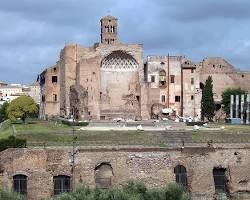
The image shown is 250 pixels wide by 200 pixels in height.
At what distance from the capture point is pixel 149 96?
77.3 metres

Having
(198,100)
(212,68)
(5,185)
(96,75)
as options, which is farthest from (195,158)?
(212,68)

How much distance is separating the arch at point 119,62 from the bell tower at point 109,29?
8.87 meters

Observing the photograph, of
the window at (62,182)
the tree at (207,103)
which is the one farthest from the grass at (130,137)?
the tree at (207,103)

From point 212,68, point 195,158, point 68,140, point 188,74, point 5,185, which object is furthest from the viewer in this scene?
point 212,68

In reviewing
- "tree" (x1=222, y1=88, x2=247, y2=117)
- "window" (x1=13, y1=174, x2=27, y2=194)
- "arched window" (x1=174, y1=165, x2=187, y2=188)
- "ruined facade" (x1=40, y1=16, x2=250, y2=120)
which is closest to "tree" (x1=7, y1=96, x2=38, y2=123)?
"ruined facade" (x1=40, y1=16, x2=250, y2=120)

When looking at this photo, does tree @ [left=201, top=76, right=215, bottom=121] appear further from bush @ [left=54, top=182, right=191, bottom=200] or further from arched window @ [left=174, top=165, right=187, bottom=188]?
bush @ [left=54, top=182, right=191, bottom=200]

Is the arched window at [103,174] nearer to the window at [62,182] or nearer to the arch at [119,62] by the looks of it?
the window at [62,182]

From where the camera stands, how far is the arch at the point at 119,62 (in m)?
75.6

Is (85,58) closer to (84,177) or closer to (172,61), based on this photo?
(172,61)

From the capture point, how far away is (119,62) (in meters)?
76.6

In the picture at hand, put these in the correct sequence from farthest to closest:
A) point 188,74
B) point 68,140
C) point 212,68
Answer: point 212,68 < point 188,74 < point 68,140

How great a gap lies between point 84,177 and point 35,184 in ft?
10.7

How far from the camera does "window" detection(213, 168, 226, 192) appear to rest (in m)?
45.3

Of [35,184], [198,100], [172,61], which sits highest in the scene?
[172,61]
